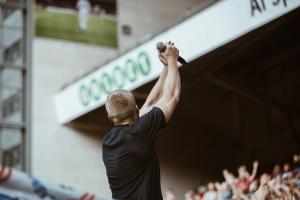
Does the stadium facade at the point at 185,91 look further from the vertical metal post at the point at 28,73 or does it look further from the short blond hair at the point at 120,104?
the short blond hair at the point at 120,104

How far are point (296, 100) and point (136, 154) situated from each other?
68.3 feet

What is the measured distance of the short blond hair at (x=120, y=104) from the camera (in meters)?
4.35

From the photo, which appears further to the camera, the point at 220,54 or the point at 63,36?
the point at 63,36

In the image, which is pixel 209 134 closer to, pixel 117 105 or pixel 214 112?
pixel 214 112

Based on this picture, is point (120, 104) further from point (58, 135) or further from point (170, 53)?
point (58, 135)

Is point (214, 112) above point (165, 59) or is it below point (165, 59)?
above

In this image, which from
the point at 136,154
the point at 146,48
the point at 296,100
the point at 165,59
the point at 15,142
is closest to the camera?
the point at 136,154

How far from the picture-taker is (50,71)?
74.2ft

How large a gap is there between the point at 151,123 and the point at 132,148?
0.18 m

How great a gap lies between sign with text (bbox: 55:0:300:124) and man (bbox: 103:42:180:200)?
1124 centimetres

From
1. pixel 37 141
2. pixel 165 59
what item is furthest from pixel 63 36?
pixel 165 59

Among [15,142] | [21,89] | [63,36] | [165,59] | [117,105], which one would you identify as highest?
[63,36]

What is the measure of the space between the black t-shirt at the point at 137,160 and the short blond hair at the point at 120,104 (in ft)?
0.24

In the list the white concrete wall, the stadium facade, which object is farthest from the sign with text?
the white concrete wall
